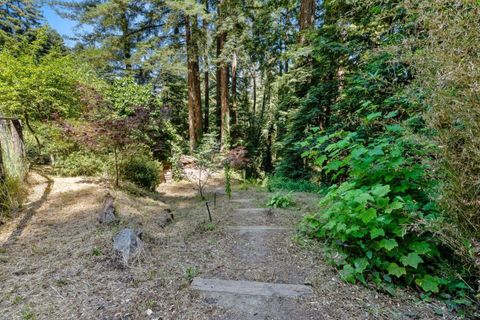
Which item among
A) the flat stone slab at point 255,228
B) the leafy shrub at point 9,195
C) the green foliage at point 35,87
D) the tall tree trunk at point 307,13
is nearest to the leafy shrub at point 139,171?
the green foliage at point 35,87

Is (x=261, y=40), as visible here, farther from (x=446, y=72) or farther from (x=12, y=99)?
(x=446, y=72)

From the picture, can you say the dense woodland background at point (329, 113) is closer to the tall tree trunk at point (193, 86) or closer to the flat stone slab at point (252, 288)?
the tall tree trunk at point (193, 86)

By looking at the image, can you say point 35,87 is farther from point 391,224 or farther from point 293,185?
point 391,224

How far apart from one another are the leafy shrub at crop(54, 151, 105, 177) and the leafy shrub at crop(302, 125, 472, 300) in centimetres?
504

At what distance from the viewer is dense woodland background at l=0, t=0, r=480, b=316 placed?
4.81ft

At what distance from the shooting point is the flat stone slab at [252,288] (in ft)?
5.83

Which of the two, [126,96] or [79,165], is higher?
[126,96]

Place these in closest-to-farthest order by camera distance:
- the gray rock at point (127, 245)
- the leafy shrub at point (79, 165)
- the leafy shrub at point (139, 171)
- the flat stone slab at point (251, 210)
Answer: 1. the gray rock at point (127, 245)
2. the flat stone slab at point (251, 210)
3. the leafy shrub at point (79, 165)
4. the leafy shrub at point (139, 171)

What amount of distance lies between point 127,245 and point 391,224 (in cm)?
236

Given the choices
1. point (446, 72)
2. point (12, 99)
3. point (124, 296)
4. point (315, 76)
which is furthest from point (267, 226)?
point (12, 99)

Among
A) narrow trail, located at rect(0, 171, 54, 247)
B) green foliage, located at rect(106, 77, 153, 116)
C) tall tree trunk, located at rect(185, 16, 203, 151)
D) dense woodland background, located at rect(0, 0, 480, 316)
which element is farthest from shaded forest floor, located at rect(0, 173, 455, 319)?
tall tree trunk, located at rect(185, 16, 203, 151)

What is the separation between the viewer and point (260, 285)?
74.5 inches

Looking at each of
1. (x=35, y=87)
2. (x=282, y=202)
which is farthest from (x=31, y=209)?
(x=282, y=202)

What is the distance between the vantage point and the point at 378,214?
1944 mm
